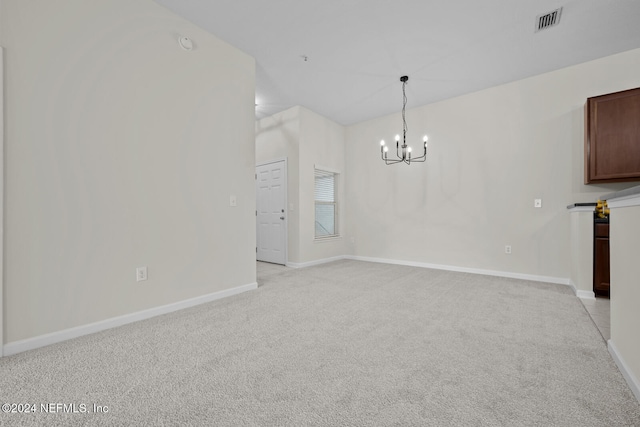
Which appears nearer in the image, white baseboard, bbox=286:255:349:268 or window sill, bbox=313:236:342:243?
white baseboard, bbox=286:255:349:268

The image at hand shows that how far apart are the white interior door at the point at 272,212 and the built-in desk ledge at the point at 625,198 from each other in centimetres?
416

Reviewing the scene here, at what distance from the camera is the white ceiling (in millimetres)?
2607

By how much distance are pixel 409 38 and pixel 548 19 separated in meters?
1.31

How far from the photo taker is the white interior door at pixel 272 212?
5105mm

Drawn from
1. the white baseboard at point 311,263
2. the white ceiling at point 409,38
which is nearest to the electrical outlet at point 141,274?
the white ceiling at point 409,38

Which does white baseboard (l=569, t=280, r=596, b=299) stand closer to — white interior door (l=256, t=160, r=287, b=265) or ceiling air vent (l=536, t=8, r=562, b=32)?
ceiling air vent (l=536, t=8, r=562, b=32)

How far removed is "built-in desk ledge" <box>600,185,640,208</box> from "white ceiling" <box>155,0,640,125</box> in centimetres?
206

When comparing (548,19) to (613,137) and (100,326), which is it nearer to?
(613,137)

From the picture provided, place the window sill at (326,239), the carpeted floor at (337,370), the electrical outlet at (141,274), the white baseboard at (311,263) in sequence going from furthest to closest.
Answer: the window sill at (326,239)
the white baseboard at (311,263)
the electrical outlet at (141,274)
the carpeted floor at (337,370)

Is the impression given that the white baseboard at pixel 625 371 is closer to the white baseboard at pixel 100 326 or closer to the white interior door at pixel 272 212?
the white baseboard at pixel 100 326

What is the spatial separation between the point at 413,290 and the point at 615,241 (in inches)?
75.6

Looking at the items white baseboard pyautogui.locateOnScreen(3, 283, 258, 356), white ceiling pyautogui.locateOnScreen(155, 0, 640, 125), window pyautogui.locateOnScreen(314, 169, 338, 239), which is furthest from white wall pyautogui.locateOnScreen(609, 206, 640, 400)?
window pyautogui.locateOnScreen(314, 169, 338, 239)

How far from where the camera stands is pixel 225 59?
317 cm

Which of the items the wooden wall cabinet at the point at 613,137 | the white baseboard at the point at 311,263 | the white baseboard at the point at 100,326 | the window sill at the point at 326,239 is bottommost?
the white baseboard at the point at 311,263
